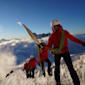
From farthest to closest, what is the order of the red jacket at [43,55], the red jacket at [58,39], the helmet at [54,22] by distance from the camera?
1. the red jacket at [43,55]
2. the helmet at [54,22]
3. the red jacket at [58,39]

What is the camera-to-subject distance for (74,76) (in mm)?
5594

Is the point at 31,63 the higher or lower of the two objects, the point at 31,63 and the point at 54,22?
the lower

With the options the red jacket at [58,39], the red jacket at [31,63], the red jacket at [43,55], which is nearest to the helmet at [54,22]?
the red jacket at [58,39]

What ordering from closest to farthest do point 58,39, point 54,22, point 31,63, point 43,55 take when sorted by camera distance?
point 58,39, point 54,22, point 43,55, point 31,63

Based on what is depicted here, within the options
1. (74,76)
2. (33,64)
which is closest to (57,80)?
(74,76)

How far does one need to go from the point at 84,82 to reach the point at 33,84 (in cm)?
326

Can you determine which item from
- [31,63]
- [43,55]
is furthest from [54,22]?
[31,63]

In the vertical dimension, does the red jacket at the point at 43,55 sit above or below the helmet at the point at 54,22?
below

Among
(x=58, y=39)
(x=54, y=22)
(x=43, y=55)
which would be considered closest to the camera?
(x=58, y=39)

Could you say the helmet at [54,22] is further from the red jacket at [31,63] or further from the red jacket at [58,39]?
the red jacket at [31,63]

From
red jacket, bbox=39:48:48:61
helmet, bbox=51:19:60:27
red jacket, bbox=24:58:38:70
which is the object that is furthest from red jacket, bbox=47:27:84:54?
red jacket, bbox=24:58:38:70

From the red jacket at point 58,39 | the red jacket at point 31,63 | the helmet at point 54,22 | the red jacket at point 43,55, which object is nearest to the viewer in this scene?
the red jacket at point 58,39

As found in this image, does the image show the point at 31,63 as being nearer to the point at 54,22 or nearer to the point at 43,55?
the point at 43,55

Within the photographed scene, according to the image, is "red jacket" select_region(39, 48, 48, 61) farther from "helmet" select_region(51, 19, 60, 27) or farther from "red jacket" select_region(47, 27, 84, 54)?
"helmet" select_region(51, 19, 60, 27)
